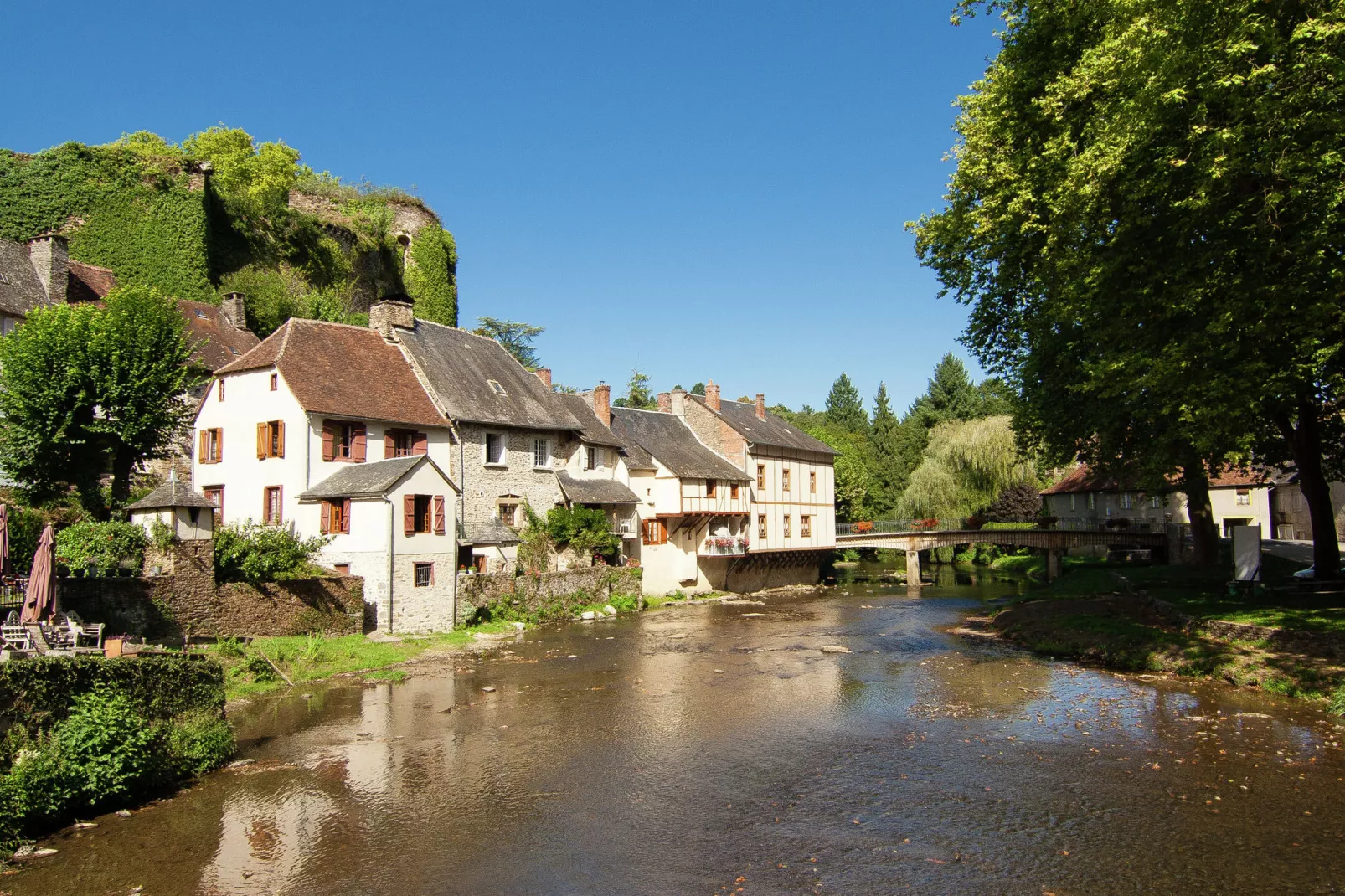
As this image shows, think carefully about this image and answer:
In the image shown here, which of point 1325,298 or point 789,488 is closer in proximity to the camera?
point 1325,298

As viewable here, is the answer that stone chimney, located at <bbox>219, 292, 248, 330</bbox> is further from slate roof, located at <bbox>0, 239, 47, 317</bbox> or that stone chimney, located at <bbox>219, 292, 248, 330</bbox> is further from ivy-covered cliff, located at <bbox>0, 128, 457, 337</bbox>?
slate roof, located at <bbox>0, 239, 47, 317</bbox>

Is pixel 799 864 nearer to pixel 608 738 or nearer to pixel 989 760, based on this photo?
pixel 989 760

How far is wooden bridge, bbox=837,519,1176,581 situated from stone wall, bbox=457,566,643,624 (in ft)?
63.5

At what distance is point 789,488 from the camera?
165 feet

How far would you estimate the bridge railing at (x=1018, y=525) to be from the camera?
45.7 metres

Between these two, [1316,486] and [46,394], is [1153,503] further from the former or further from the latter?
[46,394]

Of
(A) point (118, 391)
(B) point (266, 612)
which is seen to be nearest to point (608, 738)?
(B) point (266, 612)

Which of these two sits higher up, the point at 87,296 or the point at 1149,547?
the point at 87,296

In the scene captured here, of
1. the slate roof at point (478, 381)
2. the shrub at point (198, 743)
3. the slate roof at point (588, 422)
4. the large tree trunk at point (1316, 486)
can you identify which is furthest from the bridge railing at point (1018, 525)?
the shrub at point (198, 743)

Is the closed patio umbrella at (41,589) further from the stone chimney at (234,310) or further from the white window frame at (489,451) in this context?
the stone chimney at (234,310)

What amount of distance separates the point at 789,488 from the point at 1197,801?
127ft

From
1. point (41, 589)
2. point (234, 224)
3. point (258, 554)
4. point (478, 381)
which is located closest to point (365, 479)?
point (258, 554)

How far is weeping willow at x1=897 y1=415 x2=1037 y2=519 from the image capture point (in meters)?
57.2

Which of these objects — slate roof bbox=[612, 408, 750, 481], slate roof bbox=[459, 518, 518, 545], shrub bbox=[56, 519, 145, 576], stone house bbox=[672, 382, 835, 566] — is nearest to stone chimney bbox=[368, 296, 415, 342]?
slate roof bbox=[459, 518, 518, 545]
